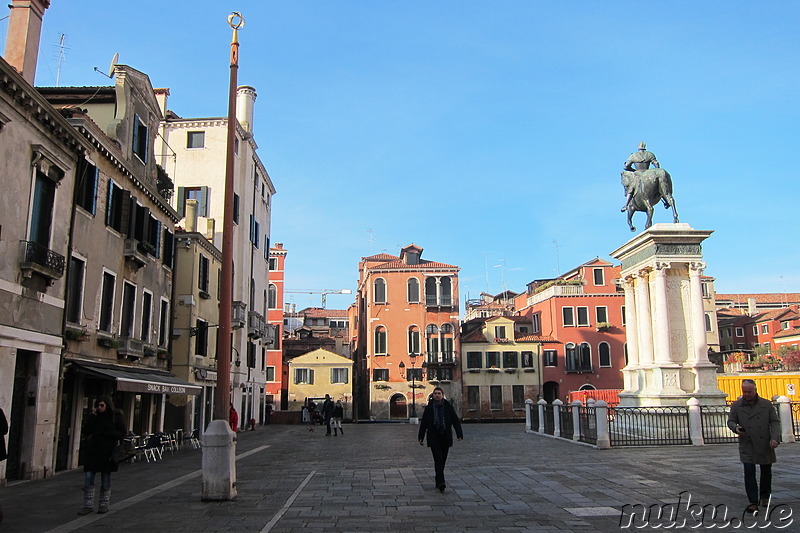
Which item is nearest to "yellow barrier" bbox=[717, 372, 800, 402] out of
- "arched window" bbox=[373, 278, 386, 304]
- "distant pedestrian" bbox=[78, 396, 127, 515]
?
"arched window" bbox=[373, 278, 386, 304]

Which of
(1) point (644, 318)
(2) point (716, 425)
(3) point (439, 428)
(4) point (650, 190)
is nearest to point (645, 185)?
(4) point (650, 190)

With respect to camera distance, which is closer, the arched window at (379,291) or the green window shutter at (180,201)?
the green window shutter at (180,201)

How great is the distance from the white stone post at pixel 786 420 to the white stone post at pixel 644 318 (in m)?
4.13

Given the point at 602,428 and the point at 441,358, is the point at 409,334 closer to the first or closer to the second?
the point at 441,358

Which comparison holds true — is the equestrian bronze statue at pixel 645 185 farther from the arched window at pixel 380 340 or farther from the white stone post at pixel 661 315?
the arched window at pixel 380 340

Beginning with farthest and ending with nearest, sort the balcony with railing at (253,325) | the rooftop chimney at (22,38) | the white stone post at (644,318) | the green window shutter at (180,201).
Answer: the balcony with railing at (253,325)
the green window shutter at (180,201)
the white stone post at (644,318)
the rooftop chimney at (22,38)

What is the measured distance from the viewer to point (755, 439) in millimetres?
→ 9062

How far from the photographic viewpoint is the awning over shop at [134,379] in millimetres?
15891

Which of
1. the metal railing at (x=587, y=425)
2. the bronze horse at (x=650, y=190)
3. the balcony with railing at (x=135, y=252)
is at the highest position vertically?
the bronze horse at (x=650, y=190)

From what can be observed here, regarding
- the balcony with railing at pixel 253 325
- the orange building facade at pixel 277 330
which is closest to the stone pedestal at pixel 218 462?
the balcony with railing at pixel 253 325

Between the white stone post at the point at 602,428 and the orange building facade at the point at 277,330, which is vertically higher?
the orange building facade at the point at 277,330

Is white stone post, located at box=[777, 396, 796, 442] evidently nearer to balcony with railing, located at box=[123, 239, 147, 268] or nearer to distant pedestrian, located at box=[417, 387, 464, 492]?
distant pedestrian, located at box=[417, 387, 464, 492]

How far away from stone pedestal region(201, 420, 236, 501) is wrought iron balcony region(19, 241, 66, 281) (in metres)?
6.31
